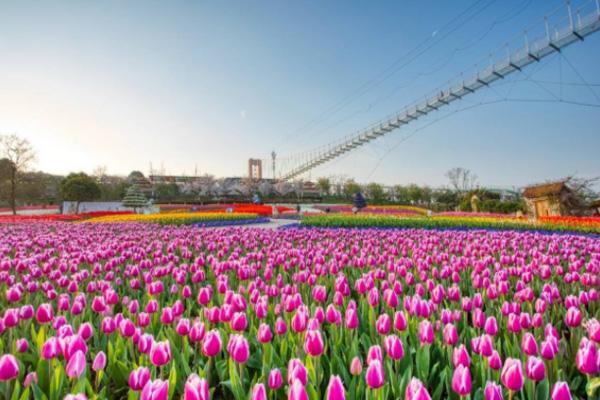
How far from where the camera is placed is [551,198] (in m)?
20.5

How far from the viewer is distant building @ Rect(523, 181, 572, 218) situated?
66.4 feet

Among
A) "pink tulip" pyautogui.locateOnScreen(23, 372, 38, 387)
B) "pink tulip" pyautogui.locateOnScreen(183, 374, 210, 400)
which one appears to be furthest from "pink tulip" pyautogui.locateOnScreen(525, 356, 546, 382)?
"pink tulip" pyautogui.locateOnScreen(23, 372, 38, 387)

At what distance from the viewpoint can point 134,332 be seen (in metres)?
2.54

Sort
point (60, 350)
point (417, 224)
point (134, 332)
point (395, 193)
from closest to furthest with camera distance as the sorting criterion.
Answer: point (60, 350), point (134, 332), point (417, 224), point (395, 193)

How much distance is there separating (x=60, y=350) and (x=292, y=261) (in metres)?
3.23

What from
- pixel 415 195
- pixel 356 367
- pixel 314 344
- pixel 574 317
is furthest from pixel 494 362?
pixel 415 195

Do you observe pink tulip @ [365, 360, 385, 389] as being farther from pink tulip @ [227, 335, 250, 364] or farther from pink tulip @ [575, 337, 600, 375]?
pink tulip @ [575, 337, 600, 375]

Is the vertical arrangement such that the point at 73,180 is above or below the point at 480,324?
above

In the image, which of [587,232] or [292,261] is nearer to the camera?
[292,261]

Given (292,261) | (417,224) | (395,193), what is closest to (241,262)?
(292,261)

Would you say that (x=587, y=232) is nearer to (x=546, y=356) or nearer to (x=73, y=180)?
(x=546, y=356)

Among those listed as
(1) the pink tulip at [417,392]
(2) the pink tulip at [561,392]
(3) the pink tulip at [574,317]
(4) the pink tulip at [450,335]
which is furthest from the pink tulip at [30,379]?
(3) the pink tulip at [574,317]

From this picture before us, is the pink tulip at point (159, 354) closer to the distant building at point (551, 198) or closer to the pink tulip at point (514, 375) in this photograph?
the pink tulip at point (514, 375)

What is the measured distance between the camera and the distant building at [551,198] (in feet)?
66.4
